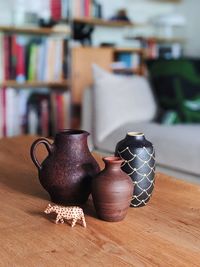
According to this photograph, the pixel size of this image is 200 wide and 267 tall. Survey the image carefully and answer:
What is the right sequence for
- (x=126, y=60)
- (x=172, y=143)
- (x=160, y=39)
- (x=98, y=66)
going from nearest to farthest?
(x=172, y=143) → (x=98, y=66) → (x=126, y=60) → (x=160, y=39)

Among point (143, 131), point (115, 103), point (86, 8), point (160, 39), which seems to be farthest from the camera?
point (160, 39)

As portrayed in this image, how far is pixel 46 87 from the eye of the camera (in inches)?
134

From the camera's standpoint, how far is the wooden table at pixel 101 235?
74 cm

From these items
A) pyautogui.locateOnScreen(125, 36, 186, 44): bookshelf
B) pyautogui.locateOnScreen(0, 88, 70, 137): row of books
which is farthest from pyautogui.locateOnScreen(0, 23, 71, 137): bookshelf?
pyautogui.locateOnScreen(125, 36, 186, 44): bookshelf

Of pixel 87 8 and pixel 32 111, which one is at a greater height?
pixel 87 8

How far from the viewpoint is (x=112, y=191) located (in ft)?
2.89

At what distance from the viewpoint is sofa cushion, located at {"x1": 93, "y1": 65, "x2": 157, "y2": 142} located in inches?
97.3

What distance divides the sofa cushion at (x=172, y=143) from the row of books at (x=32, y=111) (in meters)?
0.78

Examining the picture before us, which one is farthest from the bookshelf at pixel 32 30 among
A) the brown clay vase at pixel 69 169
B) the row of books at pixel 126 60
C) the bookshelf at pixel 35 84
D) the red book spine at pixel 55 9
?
the brown clay vase at pixel 69 169

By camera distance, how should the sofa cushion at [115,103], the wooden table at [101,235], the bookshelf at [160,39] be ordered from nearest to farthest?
the wooden table at [101,235]
the sofa cushion at [115,103]
the bookshelf at [160,39]

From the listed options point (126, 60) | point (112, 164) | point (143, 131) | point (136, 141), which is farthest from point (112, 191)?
point (126, 60)

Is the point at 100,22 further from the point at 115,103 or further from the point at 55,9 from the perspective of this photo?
the point at 115,103

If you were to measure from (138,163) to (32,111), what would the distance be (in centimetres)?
220

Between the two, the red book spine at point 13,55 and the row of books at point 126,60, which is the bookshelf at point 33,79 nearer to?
the red book spine at point 13,55
